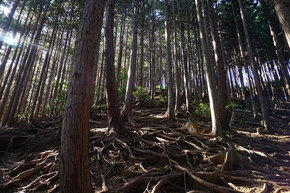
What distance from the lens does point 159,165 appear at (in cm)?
362

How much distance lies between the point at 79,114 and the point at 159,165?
2.62 meters

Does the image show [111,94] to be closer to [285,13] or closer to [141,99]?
[285,13]

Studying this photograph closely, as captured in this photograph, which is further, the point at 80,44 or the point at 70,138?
the point at 80,44

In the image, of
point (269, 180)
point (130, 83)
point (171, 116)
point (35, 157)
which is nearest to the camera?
point (269, 180)

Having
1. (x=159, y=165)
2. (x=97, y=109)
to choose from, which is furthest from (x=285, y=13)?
(x=97, y=109)

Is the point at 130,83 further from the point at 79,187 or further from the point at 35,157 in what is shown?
the point at 79,187

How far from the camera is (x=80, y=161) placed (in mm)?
1889

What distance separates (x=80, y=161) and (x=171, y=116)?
567 cm

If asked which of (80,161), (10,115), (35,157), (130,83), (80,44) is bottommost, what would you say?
(35,157)

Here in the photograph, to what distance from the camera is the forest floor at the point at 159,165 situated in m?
2.74

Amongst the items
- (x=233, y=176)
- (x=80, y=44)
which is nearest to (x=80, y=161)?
(x=80, y=44)

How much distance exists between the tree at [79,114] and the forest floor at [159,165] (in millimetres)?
919

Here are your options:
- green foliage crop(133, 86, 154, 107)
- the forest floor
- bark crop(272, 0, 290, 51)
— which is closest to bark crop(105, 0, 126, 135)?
the forest floor

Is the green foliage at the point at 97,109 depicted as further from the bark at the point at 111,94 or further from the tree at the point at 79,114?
the tree at the point at 79,114
